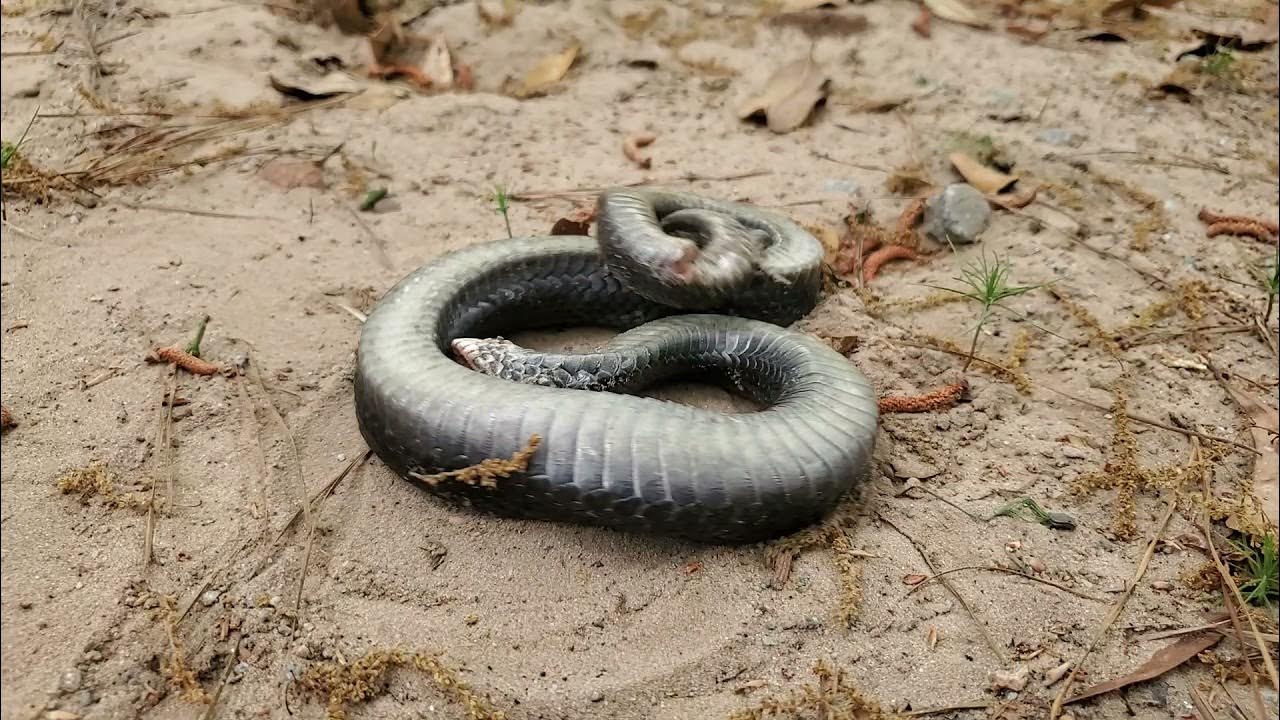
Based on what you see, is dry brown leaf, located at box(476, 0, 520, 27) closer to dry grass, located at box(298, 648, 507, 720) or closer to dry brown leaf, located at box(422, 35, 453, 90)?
dry brown leaf, located at box(422, 35, 453, 90)

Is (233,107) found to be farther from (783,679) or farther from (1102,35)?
(1102,35)

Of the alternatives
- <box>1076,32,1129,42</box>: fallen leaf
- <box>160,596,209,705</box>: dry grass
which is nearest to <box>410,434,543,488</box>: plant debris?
<box>160,596,209,705</box>: dry grass

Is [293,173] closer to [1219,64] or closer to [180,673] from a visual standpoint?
[180,673]

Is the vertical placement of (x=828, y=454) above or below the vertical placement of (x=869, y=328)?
above

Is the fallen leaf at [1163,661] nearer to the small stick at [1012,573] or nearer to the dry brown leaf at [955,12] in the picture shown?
the small stick at [1012,573]

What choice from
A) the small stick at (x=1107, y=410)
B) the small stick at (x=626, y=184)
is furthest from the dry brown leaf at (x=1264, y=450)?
the small stick at (x=626, y=184)

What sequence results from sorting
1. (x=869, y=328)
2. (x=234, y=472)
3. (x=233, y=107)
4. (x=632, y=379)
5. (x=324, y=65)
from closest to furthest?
(x=234, y=472), (x=632, y=379), (x=869, y=328), (x=233, y=107), (x=324, y=65)

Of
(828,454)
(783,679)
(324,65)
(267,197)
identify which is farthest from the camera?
(324,65)

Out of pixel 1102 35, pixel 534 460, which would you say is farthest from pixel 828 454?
pixel 1102 35
